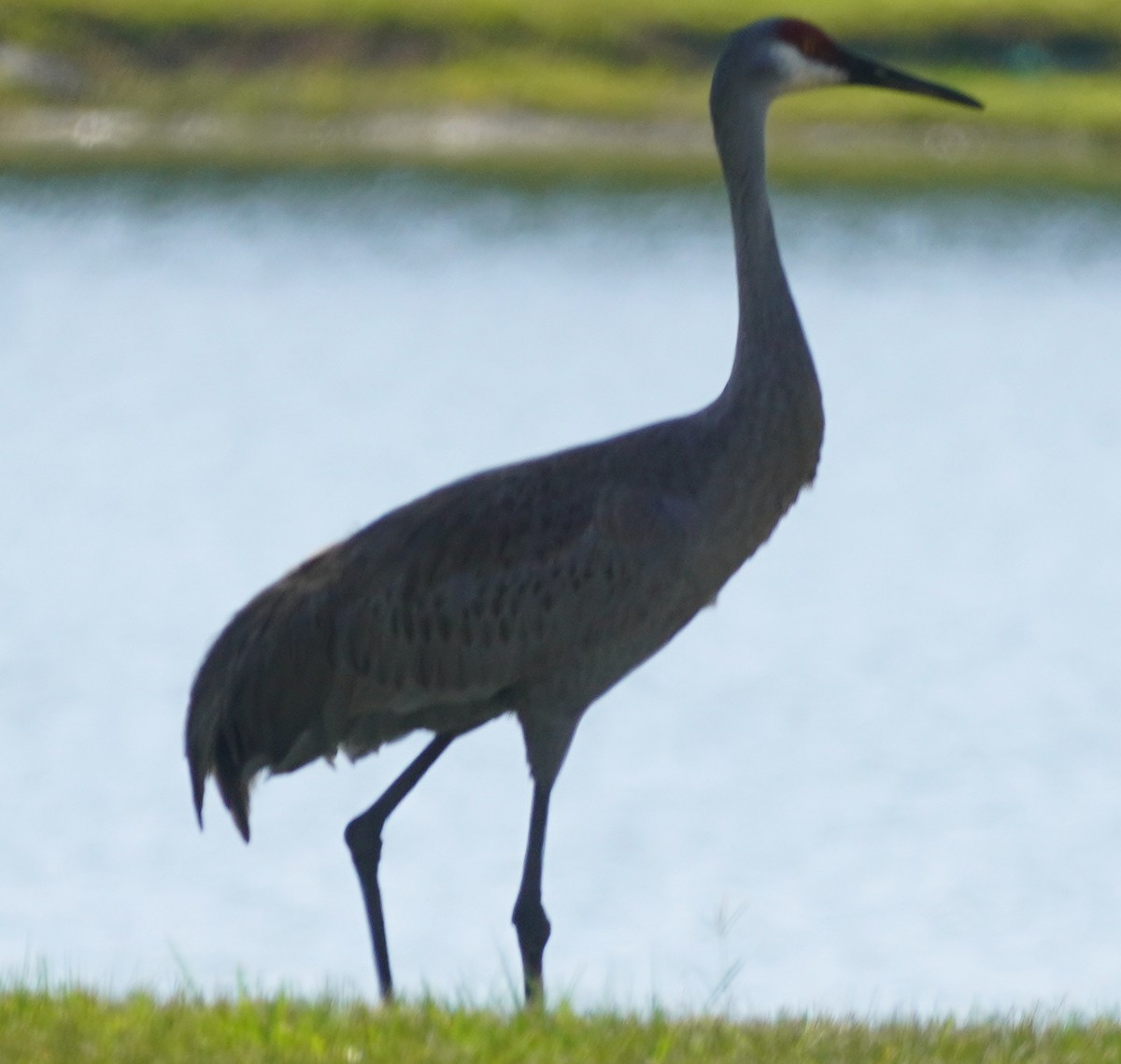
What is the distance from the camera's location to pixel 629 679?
14289 millimetres

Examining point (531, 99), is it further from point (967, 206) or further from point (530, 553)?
point (530, 553)

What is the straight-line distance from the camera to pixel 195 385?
2462cm

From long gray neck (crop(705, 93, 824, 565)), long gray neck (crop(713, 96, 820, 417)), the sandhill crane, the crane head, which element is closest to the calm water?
the sandhill crane

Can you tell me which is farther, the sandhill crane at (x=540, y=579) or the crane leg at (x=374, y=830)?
the crane leg at (x=374, y=830)

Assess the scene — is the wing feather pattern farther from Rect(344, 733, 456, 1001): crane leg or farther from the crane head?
the crane head

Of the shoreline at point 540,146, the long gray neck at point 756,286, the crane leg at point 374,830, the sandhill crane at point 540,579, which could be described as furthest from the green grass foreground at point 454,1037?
the shoreline at point 540,146

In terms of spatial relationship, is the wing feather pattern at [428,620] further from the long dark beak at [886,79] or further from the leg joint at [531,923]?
the long dark beak at [886,79]

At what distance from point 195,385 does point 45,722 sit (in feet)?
38.9

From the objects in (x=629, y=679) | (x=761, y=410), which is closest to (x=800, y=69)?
(x=761, y=410)

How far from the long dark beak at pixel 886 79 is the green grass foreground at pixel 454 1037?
7.87ft

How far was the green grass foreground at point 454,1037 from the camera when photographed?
505 cm

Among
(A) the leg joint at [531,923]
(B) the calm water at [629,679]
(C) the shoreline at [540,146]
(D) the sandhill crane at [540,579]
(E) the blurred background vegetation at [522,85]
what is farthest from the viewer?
(E) the blurred background vegetation at [522,85]

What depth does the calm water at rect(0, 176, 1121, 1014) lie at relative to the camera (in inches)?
393

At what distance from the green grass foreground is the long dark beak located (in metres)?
2.40
